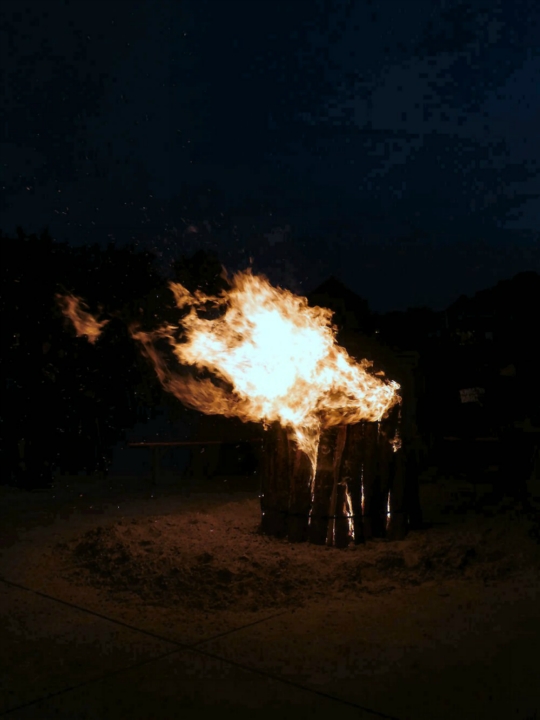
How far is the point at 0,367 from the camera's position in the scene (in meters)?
12.7

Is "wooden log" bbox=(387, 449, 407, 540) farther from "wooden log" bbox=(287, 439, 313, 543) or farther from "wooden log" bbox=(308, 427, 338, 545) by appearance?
"wooden log" bbox=(287, 439, 313, 543)

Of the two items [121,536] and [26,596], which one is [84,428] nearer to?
[121,536]

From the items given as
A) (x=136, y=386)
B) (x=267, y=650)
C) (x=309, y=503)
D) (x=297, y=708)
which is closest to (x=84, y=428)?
(x=136, y=386)

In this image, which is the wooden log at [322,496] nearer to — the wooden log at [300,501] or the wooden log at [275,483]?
the wooden log at [300,501]

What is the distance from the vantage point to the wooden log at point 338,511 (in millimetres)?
7020

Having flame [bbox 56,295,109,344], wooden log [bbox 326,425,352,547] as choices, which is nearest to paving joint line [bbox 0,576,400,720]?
wooden log [bbox 326,425,352,547]

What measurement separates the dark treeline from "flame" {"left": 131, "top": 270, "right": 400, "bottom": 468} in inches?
182

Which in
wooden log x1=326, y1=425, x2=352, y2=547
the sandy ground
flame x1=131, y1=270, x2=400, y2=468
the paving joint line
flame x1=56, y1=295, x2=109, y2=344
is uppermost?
flame x1=56, y1=295, x2=109, y2=344

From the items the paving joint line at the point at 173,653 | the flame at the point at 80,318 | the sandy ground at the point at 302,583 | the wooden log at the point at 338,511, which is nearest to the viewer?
the paving joint line at the point at 173,653

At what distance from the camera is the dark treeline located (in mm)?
12742

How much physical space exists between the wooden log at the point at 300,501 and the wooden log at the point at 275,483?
0.18 meters

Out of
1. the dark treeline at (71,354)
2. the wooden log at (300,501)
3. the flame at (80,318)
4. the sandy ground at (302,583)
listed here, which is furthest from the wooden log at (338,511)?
the flame at (80,318)

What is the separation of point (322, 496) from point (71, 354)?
764 centimetres

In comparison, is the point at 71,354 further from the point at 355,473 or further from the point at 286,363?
the point at 355,473
